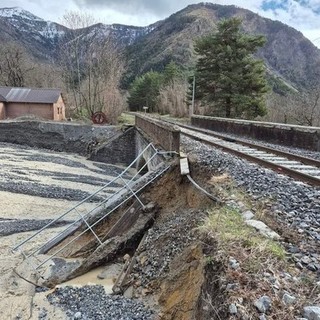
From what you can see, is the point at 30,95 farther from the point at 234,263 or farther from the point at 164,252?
the point at 234,263

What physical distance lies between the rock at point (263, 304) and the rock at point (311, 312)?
0.29 metres

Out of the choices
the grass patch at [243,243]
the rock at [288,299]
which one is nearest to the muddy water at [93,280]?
the grass patch at [243,243]

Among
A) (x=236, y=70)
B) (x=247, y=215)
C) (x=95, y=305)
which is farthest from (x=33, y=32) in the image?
(x=247, y=215)

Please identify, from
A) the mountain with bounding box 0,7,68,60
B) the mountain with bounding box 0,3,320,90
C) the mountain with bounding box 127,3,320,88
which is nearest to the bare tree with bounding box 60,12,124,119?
the mountain with bounding box 0,3,320,90

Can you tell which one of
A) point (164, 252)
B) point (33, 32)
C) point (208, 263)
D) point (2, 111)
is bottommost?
point (164, 252)

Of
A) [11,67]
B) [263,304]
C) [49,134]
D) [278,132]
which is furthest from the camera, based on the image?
[11,67]

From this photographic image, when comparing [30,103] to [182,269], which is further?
[30,103]

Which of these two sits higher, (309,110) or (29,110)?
(309,110)

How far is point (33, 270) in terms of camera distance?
7320mm

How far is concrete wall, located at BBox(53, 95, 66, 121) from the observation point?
37.8 metres

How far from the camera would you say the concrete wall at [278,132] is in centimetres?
1197

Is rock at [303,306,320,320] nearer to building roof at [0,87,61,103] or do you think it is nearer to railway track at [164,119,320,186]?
railway track at [164,119,320,186]

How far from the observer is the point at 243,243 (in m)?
3.84

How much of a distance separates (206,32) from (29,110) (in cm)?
7429
